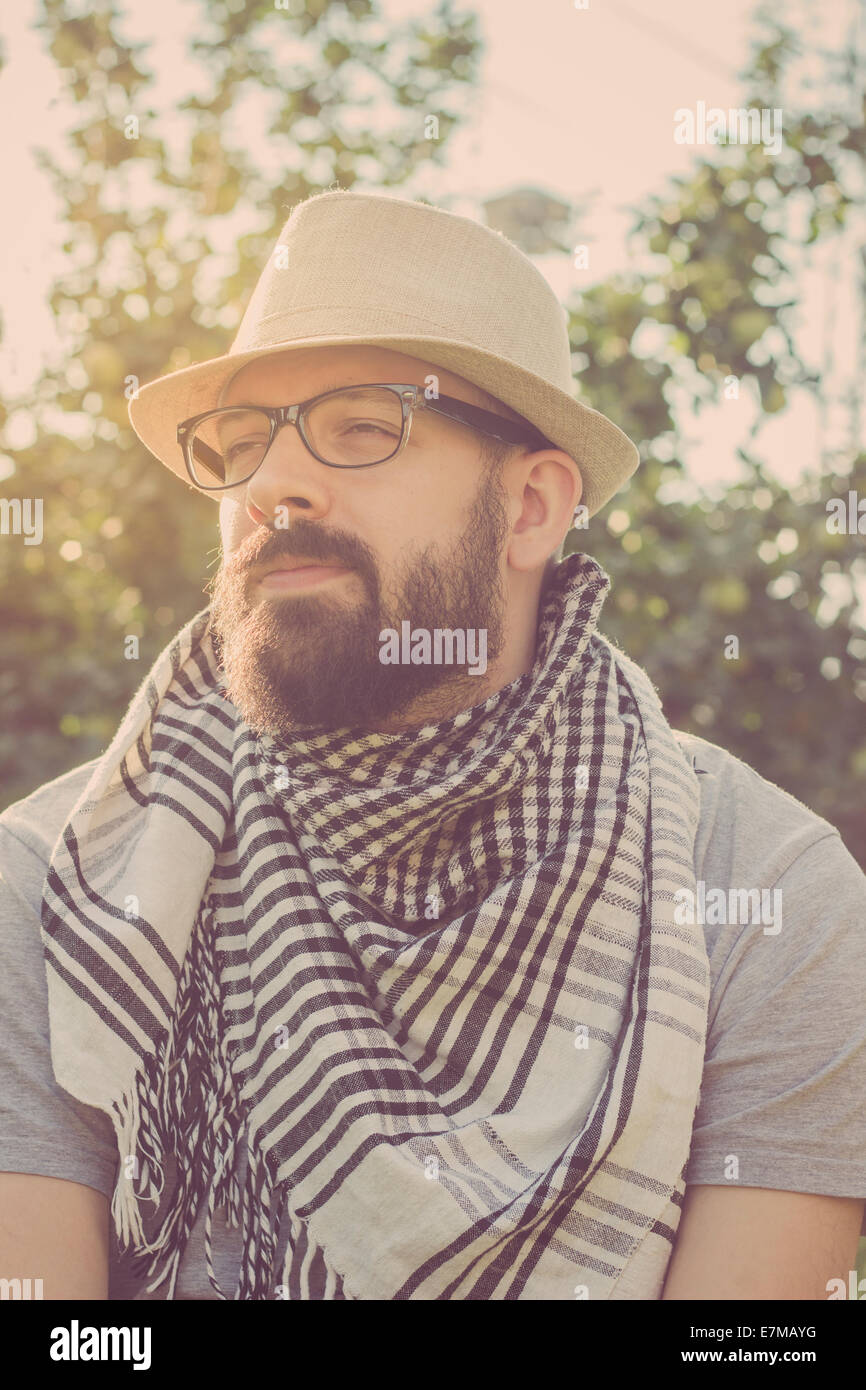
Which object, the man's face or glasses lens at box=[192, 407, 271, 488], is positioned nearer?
the man's face

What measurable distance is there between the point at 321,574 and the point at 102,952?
0.75 meters

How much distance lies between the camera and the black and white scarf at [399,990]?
1.89 metres

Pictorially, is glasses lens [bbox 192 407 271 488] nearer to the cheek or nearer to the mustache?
the cheek

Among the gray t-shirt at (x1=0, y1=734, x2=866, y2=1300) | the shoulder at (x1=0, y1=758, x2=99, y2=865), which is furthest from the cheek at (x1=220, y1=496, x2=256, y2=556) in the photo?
the gray t-shirt at (x1=0, y1=734, x2=866, y2=1300)

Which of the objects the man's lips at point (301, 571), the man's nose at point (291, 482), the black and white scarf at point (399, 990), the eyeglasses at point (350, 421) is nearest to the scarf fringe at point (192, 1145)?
the black and white scarf at point (399, 990)

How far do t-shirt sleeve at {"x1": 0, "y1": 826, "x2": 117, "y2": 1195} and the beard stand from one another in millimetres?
548

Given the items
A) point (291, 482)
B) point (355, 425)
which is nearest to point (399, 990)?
point (291, 482)

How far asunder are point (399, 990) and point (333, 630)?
65cm

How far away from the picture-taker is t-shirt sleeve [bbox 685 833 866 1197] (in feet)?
6.17

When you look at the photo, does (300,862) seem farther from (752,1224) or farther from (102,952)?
(752,1224)

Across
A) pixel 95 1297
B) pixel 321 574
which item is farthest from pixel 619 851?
pixel 95 1297

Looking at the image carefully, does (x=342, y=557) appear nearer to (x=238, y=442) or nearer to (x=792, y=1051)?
(x=238, y=442)

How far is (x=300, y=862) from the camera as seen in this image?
87.7 inches

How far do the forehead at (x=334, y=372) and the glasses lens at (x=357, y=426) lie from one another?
0.17 ft
